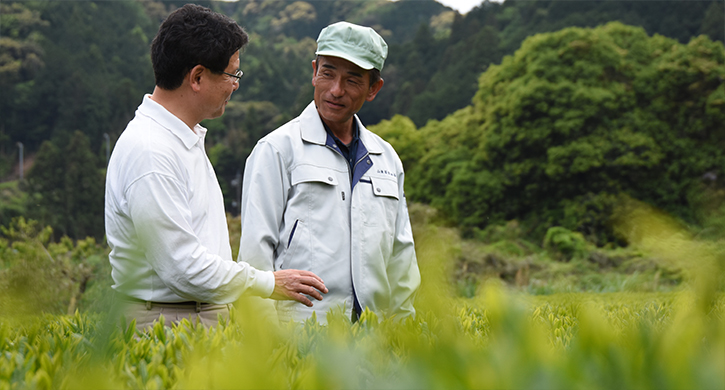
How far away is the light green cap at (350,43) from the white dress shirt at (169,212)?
93 centimetres

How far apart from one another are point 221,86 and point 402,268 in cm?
136

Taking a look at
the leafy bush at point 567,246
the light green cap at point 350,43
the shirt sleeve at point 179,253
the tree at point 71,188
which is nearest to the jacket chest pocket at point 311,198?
the light green cap at point 350,43

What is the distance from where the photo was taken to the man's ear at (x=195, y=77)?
107 inches

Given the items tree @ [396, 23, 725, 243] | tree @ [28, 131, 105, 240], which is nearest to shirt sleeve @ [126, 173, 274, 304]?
tree @ [396, 23, 725, 243]

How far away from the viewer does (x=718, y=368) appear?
2.50 feet

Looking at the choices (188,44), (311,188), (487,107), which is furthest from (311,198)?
(487,107)

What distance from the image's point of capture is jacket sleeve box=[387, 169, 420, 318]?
3293 millimetres

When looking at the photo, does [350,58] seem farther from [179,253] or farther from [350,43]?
[179,253]

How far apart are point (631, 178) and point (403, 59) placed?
147ft

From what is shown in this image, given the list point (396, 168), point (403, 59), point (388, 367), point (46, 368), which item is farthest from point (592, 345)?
point (403, 59)

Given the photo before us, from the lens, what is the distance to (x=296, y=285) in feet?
8.68

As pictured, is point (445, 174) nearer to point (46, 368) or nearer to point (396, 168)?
point (396, 168)

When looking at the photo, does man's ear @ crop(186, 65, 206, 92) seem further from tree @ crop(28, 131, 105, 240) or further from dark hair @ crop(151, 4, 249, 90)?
tree @ crop(28, 131, 105, 240)

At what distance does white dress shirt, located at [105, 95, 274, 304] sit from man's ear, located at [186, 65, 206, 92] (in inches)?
6.7
